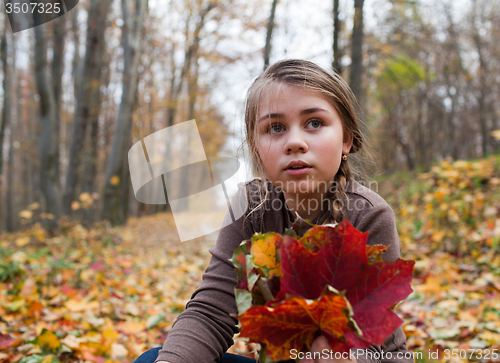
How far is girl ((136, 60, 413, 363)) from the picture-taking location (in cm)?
110

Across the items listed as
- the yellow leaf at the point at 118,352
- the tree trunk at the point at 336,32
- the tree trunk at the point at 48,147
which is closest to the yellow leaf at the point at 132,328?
the yellow leaf at the point at 118,352

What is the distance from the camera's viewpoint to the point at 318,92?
3.91 ft

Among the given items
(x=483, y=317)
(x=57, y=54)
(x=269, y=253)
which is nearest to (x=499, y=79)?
(x=483, y=317)

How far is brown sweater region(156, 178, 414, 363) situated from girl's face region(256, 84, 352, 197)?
21 centimetres

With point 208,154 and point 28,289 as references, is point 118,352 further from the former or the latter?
point 208,154

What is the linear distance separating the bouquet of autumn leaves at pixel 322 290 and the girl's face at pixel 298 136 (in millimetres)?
511

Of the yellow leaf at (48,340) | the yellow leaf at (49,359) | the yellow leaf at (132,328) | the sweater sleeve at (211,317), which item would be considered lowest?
the yellow leaf at (132,328)

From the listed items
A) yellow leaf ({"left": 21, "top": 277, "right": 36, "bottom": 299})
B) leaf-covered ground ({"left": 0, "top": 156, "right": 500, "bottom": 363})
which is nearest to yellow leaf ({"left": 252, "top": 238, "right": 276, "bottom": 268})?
leaf-covered ground ({"left": 0, "top": 156, "right": 500, "bottom": 363})

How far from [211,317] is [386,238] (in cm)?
68

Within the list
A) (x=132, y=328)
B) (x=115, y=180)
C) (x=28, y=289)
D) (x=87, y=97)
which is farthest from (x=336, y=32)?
(x=87, y=97)

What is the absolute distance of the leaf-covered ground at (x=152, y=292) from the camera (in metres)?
1.83

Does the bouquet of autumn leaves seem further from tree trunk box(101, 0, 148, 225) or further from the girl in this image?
tree trunk box(101, 0, 148, 225)

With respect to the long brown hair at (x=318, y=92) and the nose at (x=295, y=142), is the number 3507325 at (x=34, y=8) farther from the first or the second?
the nose at (x=295, y=142)

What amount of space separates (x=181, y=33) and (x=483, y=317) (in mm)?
14175
